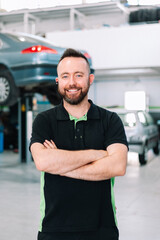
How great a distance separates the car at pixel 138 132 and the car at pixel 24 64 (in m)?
1.90

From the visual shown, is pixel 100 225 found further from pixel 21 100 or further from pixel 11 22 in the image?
pixel 11 22

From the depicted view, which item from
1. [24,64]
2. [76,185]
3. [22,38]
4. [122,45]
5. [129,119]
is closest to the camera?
[76,185]

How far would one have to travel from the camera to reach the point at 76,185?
1.92 metres

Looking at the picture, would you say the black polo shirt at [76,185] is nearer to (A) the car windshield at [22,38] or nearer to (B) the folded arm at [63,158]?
(B) the folded arm at [63,158]

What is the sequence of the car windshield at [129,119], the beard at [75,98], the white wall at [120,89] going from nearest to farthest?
the beard at [75,98]
the car windshield at [129,119]
the white wall at [120,89]

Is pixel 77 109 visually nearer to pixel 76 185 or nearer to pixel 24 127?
pixel 76 185

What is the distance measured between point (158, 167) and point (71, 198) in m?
7.07

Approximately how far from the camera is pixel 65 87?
1986 millimetres

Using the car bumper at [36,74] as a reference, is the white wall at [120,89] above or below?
below

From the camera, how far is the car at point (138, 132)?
28.4 feet

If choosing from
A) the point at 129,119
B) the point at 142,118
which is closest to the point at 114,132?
the point at 129,119

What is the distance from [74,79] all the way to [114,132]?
34 centimetres

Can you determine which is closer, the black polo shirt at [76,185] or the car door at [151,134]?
the black polo shirt at [76,185]

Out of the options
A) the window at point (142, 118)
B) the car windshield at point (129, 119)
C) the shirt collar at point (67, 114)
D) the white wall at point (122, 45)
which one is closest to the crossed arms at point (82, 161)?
the shirt collar at point (67, 114)
